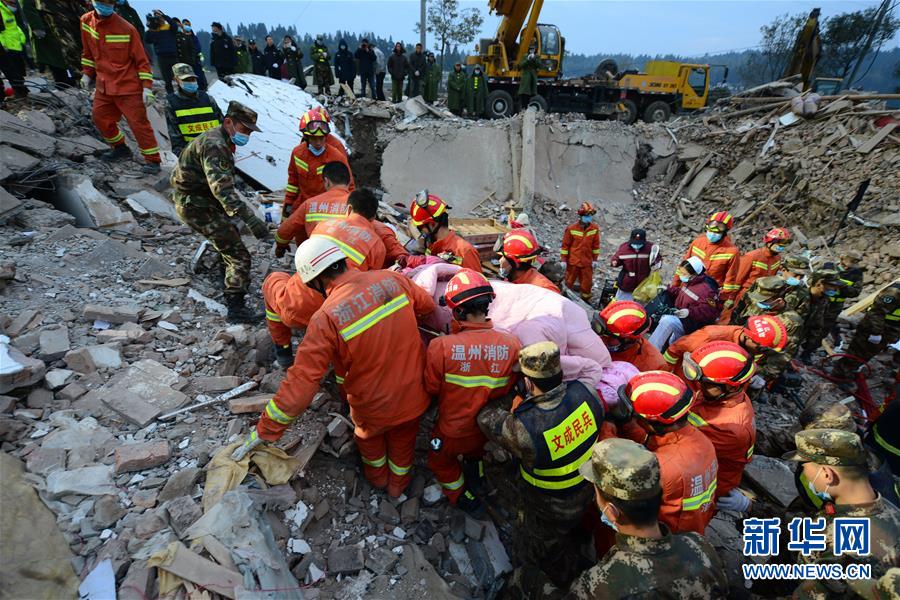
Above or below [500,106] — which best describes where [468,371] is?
below

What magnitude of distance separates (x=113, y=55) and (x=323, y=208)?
3719mm

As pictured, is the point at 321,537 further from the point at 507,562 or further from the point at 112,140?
the point at 112,140

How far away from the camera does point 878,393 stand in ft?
19.0

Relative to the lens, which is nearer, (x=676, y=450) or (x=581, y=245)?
(x=676, y=450)

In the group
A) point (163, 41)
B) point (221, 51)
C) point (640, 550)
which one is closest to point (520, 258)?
point (640, 550)

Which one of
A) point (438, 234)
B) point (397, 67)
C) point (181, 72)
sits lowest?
point (438, 234)

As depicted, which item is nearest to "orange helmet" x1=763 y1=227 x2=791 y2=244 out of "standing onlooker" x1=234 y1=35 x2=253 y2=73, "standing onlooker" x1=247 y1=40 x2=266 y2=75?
"standing onlooker" x1=234 y1=35 x2=253 y2=73

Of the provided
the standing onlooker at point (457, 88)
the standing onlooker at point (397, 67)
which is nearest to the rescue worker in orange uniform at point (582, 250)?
the standing onlooker at point (457, 88)

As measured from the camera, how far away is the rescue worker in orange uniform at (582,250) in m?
7.12

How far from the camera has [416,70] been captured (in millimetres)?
14961

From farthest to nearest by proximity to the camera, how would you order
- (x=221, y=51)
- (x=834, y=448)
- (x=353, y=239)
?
(x=221, y=51) < (x=353, y=239) < (x=834, y=448)

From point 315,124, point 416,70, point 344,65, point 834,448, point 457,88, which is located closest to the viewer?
point 834,448

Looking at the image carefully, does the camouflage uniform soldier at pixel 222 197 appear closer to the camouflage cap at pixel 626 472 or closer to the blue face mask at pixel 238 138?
the blue face mask at pixel 238 138

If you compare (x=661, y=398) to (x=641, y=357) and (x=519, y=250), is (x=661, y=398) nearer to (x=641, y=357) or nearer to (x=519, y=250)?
(x=641, y=357)
